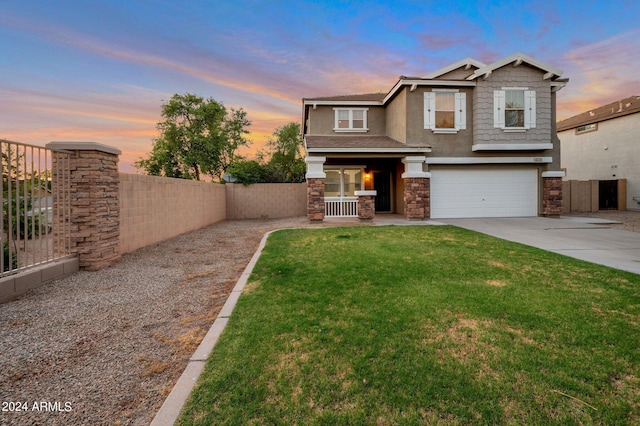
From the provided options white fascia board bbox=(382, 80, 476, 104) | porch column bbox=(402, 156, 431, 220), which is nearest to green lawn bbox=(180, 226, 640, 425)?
porch column bbox=(402, 156, 431, 220)

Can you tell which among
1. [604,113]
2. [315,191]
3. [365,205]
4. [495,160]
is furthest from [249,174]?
[604,113]

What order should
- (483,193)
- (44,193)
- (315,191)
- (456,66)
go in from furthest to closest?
(456,66) → (483,193) → (315,191) → (44,193)

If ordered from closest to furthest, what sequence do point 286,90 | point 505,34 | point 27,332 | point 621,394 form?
point 621,394 < point 27,332 < point 505,34 < point 286,90

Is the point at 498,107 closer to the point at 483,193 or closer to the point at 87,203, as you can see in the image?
the point at 483,193

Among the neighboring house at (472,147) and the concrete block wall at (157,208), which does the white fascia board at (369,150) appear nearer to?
the neighboring house at (472,147)

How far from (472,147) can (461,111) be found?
1771mm

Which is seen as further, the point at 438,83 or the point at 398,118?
the point at 398,118

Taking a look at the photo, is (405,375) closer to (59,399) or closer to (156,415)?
(156,415)

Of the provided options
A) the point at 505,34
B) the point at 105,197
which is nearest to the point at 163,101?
the point at 105,197

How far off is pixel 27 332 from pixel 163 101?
84.5 ft

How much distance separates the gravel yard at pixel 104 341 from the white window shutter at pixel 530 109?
14463 millimetres

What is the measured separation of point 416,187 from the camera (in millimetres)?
12773

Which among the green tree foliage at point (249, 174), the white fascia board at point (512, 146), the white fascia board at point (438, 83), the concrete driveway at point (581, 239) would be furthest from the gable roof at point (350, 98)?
the concrete driveway at point (581, 239)

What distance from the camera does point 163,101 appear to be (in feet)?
79.5
